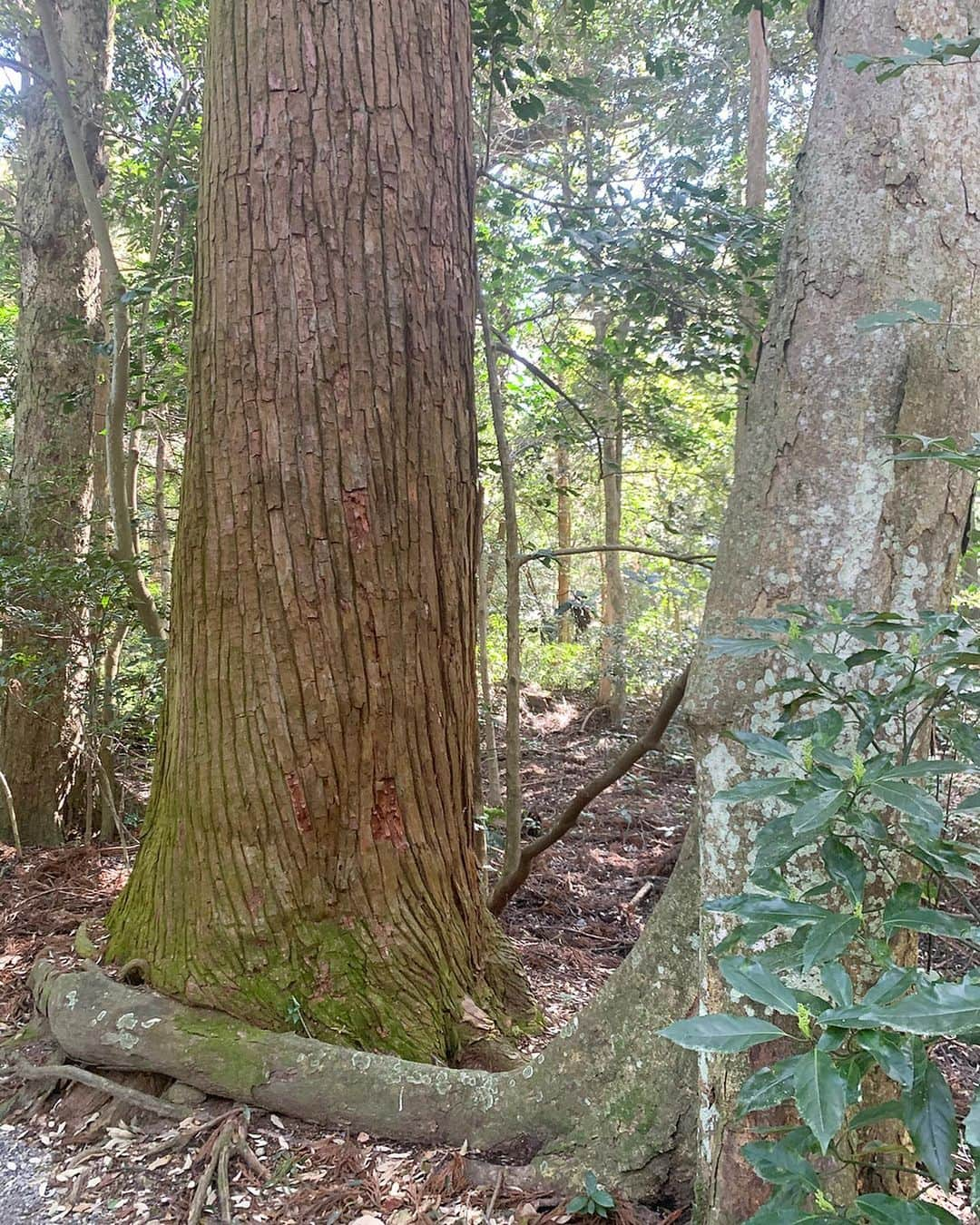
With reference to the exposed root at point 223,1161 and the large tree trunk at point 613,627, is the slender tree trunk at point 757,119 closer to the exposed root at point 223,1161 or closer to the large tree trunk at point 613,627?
the large tree trunk at point 613,627

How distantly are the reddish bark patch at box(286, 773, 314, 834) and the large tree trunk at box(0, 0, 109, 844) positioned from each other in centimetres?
255

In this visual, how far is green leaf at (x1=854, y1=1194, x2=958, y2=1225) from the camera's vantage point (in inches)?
32.9

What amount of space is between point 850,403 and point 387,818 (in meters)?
1.58

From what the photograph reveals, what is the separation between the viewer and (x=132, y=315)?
4.83m

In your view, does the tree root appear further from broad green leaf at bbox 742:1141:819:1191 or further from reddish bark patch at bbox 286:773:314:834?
broad green leaf at bbox 742:1141:819:1191

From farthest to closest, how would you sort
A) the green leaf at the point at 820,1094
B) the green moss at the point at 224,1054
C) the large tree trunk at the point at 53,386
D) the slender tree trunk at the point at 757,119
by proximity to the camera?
the slender tree trunk at the point at 757,119, the large tree trunk at the point at 53,386, the green moss at the point at 224,1054, the green leaf at the point at 820,1094

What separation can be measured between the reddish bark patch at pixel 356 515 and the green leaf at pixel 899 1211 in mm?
1794

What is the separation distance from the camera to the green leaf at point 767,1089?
0.89 m

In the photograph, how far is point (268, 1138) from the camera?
199 cm

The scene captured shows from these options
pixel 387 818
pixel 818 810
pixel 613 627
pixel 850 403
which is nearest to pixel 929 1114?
pixel 818 810

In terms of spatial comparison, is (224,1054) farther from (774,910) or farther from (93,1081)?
(774,910)

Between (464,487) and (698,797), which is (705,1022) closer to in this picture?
(698,797)

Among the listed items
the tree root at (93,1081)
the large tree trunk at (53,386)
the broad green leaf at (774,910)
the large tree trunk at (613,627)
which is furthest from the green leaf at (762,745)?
the large tree trunk at (613,627)

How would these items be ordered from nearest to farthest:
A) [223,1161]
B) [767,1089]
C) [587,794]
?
[767,1089] < [223,1161] < [587,794]
